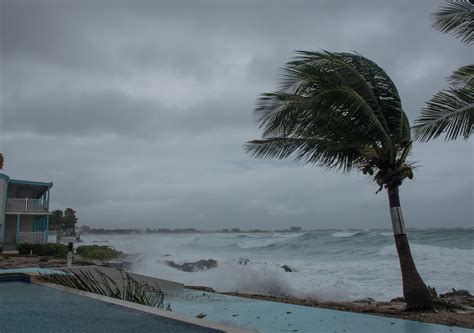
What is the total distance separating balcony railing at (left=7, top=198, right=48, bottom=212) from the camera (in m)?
25.1

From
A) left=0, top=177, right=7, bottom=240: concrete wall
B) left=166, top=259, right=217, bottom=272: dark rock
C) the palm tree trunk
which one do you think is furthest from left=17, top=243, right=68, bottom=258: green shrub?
the palm tree trunk

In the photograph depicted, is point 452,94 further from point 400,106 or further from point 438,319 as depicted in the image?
point 438,319

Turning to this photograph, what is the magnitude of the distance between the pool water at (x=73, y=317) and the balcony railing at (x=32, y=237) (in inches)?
775

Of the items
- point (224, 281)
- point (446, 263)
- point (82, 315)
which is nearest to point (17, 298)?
point (82, 315)

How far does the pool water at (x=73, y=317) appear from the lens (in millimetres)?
4988

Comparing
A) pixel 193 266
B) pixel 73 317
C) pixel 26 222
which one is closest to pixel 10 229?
pixel 26 222

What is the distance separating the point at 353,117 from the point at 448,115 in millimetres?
1647

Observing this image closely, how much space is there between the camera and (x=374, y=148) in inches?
352

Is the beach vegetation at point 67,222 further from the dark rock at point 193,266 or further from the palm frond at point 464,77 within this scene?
the palm frond at point 464,77

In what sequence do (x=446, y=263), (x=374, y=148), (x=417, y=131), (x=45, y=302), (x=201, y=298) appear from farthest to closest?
(x=446, y=263) → (x=201, y=298) → (x=374, y=148) → (x=417, y=131) → (x=45, y=302)

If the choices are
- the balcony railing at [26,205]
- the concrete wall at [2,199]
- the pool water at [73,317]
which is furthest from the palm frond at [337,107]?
the balcony railing at [26,205]

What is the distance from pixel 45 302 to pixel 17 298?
1.02 m

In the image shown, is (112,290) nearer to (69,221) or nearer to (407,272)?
(407,272)

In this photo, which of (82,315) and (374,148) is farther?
(374,148)
